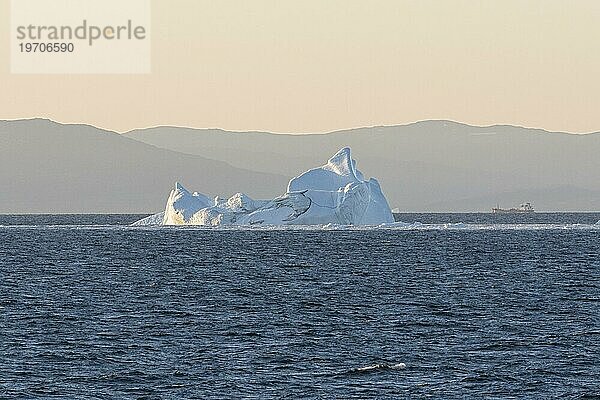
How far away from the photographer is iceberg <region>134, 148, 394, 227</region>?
14350 centimetres

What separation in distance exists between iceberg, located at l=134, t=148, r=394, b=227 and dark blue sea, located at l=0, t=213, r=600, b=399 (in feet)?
154

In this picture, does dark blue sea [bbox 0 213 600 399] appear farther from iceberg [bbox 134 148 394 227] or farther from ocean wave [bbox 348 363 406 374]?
iceberg [bbox 134 148 394 227]

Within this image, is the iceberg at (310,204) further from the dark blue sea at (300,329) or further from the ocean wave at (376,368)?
the ocean wave at (376,368)

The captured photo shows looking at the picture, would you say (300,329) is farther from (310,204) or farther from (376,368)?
(310,204)

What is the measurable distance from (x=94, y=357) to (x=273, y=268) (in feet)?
158

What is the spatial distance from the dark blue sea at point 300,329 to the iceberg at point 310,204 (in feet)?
154

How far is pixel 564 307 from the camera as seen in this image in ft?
188

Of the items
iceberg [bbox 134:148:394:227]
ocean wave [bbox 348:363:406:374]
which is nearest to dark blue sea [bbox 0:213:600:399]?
ocean wave [bbox 348:363:406:374]

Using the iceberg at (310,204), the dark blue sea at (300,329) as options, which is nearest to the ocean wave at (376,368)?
the dark blue sea at (300,329)

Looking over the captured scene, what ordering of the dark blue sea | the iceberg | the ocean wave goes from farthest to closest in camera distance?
the iceberg → the ocean wave → the dark blue sea

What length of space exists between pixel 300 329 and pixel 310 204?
10055 cm

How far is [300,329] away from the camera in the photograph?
157 ft

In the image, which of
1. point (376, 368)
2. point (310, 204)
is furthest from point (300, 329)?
point (310, 204)

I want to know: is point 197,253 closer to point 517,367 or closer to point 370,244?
point 370,244
